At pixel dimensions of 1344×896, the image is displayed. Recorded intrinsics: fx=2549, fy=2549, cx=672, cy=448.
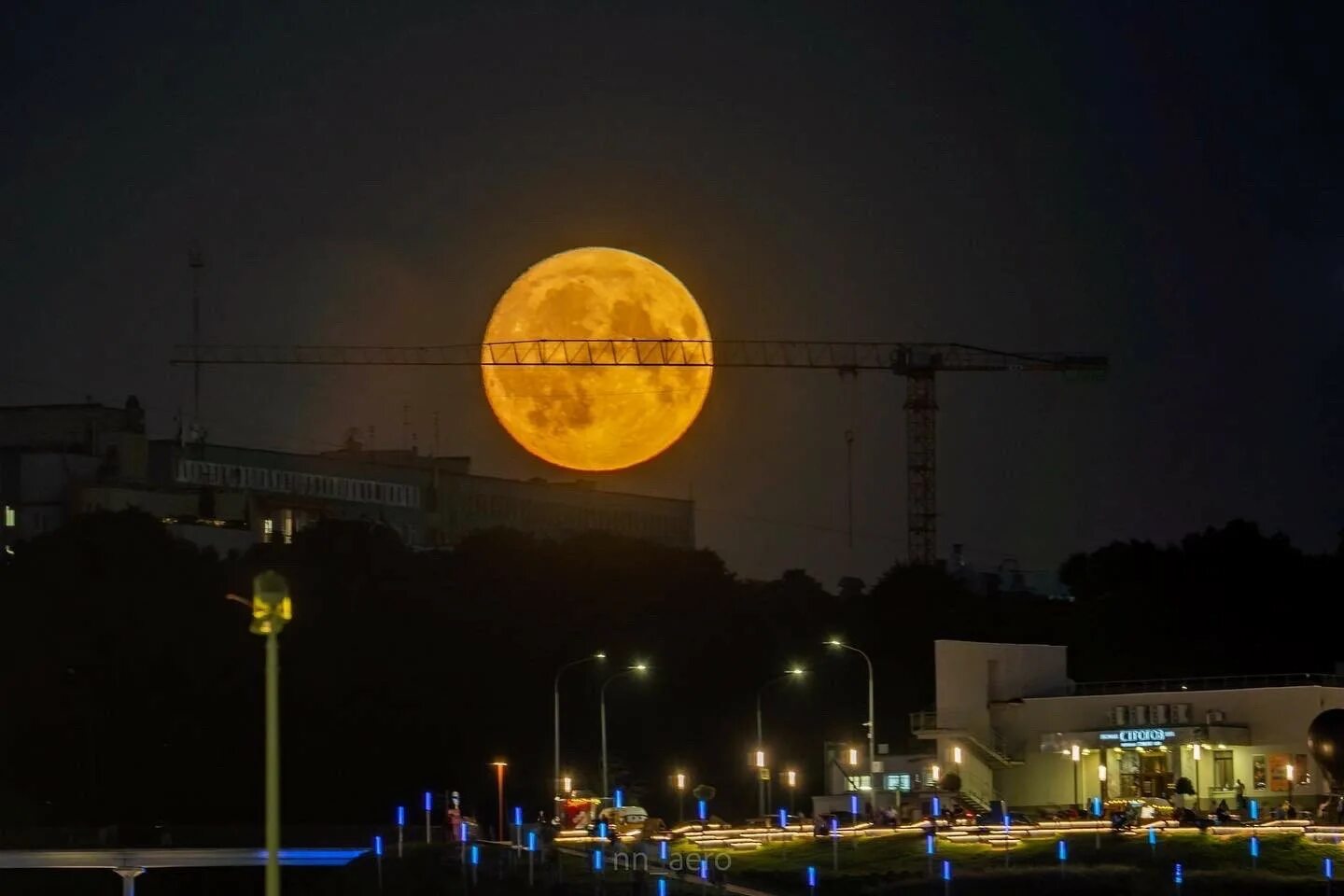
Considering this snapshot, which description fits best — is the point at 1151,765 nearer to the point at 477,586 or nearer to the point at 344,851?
the point at 344,851

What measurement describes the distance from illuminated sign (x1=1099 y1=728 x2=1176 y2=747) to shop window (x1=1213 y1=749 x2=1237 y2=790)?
8.27 feet

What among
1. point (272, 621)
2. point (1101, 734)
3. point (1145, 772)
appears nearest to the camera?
point (272, 621)

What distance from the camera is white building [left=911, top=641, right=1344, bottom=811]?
9694cm

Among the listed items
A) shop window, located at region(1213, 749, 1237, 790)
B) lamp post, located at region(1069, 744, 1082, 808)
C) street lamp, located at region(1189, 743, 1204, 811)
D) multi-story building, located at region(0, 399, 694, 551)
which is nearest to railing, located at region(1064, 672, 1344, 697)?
lamp post, located at region(1069, 744, 1082, 808)

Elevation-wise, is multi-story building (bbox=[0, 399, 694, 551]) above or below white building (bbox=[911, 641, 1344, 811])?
above

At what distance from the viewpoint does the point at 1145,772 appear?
100m

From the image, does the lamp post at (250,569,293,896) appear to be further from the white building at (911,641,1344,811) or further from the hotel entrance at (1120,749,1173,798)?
the hotel entrance at (1120,749,1173,798)

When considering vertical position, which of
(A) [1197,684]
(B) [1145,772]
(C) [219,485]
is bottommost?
(B) [1145,772]

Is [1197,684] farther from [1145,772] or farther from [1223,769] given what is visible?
[1223,769]

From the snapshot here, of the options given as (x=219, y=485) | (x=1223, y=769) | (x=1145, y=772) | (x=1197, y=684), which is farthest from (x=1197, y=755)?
(x=219, y=485)

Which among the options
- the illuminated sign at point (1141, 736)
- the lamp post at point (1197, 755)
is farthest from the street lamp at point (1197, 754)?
the illuminated sign at point (1141, 736)

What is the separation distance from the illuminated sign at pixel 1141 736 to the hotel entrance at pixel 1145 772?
0.79 meters

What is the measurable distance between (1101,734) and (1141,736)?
2423 mm

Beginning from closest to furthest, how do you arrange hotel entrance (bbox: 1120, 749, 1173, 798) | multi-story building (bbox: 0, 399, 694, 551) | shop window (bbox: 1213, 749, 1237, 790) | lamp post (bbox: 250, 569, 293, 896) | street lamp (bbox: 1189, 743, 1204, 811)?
lamp post (bbox: 250, 569, 293, 896) → street lamp (bbox: 1189, 743, 1204, 811) → shop window (bbox: 1213, 749, 1237, 790) → hotel entrance (bbox: 1120, 749, 1173, 798) → multi-story building (bbox: 0, 399, 694, 551)
